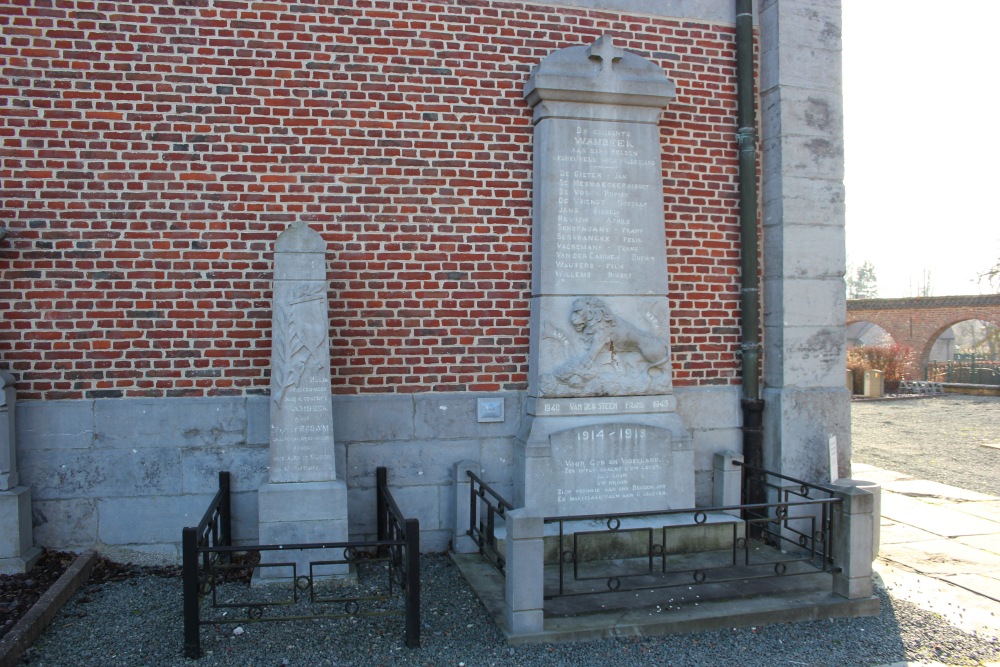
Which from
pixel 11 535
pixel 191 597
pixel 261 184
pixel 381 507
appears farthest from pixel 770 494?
pixel 11 535

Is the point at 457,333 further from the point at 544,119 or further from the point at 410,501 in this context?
the point at 544,119

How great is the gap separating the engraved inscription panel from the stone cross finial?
2.80 meters

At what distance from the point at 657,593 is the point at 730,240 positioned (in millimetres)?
3112

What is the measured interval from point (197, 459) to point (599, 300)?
3229 mm

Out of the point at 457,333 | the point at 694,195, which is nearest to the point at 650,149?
the point at 694,195

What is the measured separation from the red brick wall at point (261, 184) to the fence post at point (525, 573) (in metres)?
1.96

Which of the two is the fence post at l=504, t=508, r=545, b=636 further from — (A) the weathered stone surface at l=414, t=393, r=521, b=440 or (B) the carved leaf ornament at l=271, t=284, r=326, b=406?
(B) the carved leaf ornament at l=271, t=284, r=326, b=406

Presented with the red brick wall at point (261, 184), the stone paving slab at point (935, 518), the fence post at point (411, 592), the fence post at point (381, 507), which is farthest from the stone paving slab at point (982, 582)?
the fence post at point (381, 507)

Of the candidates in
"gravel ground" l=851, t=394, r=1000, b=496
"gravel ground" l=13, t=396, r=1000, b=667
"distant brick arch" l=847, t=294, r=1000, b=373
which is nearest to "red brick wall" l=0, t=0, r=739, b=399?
"gravel ground" l=13, t=396, r=1000, b=667

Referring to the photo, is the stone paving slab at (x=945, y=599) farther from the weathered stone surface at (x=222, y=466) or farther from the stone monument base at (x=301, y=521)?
the weathered stone surface at (x=222, y=466)

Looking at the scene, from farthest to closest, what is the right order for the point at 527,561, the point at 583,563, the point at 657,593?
the point at 583,563 → the point at 657,593 → the point at 527,561

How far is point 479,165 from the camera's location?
6.03 metres

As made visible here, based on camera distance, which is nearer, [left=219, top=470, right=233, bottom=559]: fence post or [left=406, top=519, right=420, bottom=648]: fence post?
[left=406, top=519, right=420, bottom=648]: fence post

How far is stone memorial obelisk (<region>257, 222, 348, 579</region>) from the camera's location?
16.7 feet
